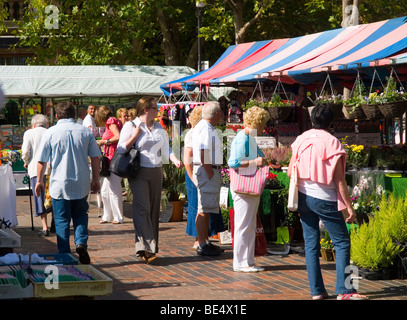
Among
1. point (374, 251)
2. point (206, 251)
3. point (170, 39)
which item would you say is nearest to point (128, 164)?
point (206, 251)

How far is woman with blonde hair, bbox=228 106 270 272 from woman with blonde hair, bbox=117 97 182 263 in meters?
0.94

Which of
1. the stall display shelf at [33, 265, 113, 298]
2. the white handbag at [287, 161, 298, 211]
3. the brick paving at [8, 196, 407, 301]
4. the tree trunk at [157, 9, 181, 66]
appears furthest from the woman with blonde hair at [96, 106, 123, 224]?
the tree trunk at [157, 9, 181, 66]

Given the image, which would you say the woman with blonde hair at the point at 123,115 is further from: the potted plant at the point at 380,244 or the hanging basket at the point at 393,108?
the potted plant at the point at 380,244

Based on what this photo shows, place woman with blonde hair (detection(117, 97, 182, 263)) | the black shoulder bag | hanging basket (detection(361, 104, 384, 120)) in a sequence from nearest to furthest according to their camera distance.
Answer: the black shoulder bag → woman with blonde hair (detection(117, 97, 182, 263)) → hanging basket (detection(361, 104, 384, 120))

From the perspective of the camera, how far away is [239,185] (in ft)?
27.0

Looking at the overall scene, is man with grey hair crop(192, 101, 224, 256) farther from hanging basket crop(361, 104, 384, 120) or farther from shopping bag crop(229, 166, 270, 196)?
hanging basket crop(361, 104, 384, 120)

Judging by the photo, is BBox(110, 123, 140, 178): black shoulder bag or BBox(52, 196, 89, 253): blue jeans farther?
BBox(110, 123, 140, 178): black shoulder bag

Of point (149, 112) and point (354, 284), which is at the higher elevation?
point (149, 112)

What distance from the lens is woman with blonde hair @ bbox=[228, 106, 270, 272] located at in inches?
325

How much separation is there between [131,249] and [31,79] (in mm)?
13895

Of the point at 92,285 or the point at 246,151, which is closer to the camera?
the point at 92,285
